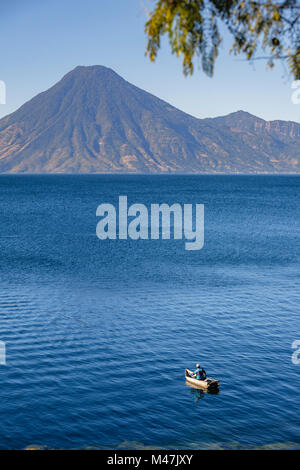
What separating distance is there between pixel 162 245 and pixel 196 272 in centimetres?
2290

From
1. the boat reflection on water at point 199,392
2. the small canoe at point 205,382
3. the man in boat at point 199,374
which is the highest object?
the man in boat at point 199,374

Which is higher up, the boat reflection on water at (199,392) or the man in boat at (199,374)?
the man in boat at (199,374)

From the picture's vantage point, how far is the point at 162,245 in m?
89.4

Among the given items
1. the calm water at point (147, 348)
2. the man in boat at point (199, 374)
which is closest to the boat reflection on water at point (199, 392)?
the calm water at point (147, 348)

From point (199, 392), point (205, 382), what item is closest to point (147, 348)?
point (199, 392)

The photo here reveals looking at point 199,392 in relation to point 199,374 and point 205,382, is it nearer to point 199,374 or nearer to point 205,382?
point 205,382

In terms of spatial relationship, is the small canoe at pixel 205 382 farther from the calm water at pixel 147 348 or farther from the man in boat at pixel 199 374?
the calm water at pixel 147 348

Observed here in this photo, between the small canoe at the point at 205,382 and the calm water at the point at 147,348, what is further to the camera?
the small canoe at the point at 205,382

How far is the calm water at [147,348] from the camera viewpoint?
1117 inches

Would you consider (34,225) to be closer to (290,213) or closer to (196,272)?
(196,272)

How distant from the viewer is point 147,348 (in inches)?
1545

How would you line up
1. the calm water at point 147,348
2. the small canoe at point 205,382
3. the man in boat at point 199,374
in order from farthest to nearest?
the man in boat at point 199,374, the small canoe at point 205,382, the calm water at point 147,348

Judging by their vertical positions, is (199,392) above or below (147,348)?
below
